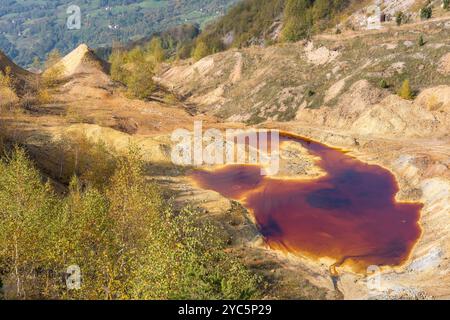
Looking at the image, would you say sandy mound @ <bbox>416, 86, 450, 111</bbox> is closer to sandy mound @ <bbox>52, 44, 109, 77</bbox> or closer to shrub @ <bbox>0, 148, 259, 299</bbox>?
shrub @ <bbox>0, 148, 259, 299</bbox>

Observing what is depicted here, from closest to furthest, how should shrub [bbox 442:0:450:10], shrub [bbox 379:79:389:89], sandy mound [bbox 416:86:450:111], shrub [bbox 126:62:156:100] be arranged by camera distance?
sandy mound [bbox 416:86:450:111] < shrub [bbox 379:79:389:89] < shrub [bbox 126:62:156:100] < shrub [bbox 442:0:450:10]

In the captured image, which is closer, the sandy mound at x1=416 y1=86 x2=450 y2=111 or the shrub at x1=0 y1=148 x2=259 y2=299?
the shrub at x1=0 y1=148 x2=259 y2=299

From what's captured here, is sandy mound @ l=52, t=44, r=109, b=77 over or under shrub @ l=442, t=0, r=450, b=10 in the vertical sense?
under

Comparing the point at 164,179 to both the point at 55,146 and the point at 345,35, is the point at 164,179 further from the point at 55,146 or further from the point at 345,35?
the point at 345,35

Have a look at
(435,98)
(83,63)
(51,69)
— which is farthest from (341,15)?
(51,69)

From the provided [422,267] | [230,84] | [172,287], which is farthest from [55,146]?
[230,84]

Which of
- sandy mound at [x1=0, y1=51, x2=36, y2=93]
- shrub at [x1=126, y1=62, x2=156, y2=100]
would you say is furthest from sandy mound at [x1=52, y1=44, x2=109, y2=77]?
shrub at [x1=126, y1=62, x2=156, y2=100]
